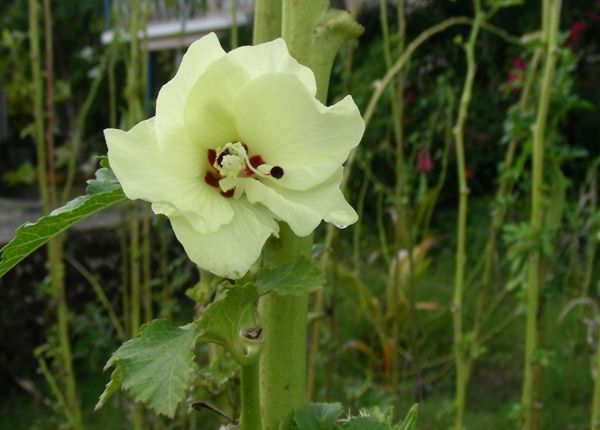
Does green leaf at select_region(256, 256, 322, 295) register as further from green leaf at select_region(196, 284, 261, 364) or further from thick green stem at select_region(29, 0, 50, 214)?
thick green stem at select_region(29, 0, 50, 214)

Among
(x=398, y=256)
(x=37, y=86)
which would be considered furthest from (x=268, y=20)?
(x=398, y=256)

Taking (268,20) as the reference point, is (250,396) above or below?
below

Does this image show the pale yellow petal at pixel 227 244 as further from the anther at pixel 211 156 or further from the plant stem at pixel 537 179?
the plant stem at pixel 537 179

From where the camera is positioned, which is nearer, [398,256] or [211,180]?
[211,180]

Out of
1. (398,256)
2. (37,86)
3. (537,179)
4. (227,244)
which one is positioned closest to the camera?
(227,244)

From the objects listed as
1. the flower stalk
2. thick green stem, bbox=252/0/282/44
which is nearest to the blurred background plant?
the flower stalk

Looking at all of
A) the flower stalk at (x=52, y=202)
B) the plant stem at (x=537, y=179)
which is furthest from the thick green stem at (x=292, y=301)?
the flower stalk at (x=52, y=202)

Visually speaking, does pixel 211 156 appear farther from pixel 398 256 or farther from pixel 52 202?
pixel 398 256
